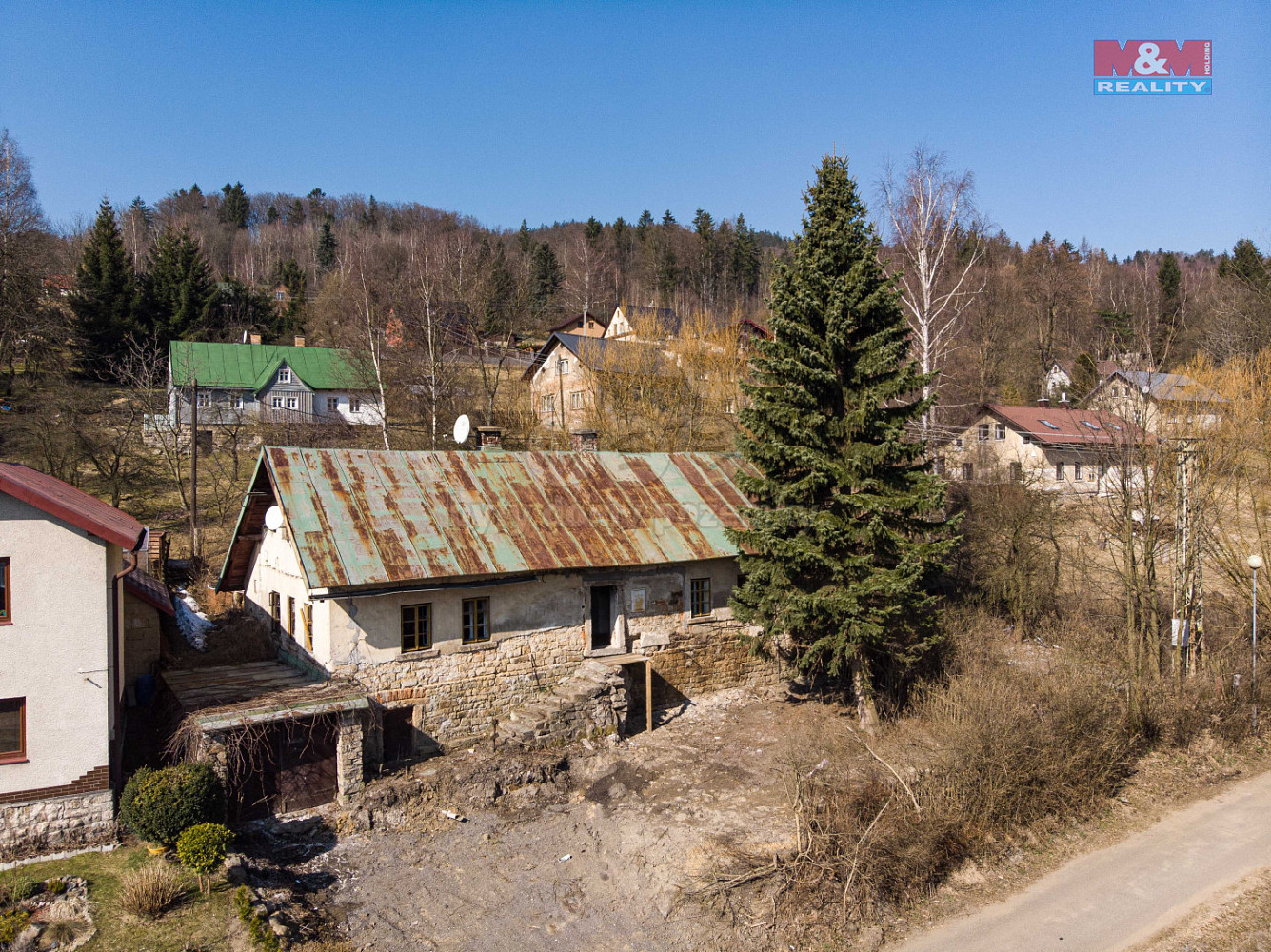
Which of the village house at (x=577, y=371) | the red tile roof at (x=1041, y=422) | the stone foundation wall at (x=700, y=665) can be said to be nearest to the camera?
the stone foundation wall at (x=700, y=665)

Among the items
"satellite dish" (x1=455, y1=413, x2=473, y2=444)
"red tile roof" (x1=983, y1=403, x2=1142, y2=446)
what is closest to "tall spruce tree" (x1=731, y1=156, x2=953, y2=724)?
"satellite dish" (x1=455, y1=413, x2=473, y2=444)

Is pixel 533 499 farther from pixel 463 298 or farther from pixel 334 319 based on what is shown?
pixel 334 319

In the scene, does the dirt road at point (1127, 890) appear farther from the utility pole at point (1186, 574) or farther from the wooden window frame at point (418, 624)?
the wooden window frame at point (418, 624)

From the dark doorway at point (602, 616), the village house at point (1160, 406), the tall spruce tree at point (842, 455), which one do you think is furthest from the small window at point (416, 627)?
the village house at point (1160, 406)

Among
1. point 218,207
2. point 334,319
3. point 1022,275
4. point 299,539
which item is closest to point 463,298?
point 334,319

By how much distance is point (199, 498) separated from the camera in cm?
3394

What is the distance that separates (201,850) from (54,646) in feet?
13.3

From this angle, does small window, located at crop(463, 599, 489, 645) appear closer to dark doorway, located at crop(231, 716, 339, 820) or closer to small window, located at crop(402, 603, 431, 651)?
small window, located at crop(402, 603, 431, 651)

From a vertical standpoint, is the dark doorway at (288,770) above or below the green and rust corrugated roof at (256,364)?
below

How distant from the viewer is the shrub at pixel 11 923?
30.5ft

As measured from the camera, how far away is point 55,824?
11.7m

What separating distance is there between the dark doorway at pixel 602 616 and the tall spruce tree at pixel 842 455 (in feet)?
12.7

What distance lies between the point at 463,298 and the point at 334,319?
21727mm

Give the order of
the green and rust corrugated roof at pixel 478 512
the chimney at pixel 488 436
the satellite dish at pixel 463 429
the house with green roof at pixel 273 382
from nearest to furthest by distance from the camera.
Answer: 1. the green and rust corrugated roof at pixel 478 512
2. the satellite dish at pixel 463 429
3. the chimney at pixel 488 436
4. the house with green roof at pixel 273 382
